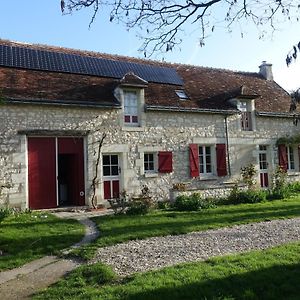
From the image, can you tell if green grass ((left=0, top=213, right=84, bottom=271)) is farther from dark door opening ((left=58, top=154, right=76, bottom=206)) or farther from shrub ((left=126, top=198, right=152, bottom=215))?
dark door opening ((left=58, top=154, right=76, bottom=206))

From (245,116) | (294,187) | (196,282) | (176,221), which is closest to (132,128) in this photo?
(176,221)

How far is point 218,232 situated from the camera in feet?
31.1

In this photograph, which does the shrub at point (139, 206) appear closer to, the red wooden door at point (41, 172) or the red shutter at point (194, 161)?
the red wooden door at point (41, 172)

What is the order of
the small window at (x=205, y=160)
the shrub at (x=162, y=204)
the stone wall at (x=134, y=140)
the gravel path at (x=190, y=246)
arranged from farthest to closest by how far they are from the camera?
the small window at (x=205, y=160), the shrub at (x=162, y=204), the stone wall at (x=134, y=140), the gravel path at (x=190, y=246)

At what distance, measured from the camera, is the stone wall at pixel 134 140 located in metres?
13.1

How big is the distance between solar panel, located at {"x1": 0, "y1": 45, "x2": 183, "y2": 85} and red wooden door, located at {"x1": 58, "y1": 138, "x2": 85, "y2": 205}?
Result: 131 inches

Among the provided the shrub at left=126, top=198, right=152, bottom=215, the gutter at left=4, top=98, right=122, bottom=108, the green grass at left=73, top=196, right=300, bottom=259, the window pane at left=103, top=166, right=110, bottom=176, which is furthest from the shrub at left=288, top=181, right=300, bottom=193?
the gutter at left=4, top=98, right=122, bottom=108

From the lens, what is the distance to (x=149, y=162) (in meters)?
15.8

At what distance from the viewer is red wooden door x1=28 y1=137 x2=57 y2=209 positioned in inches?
529

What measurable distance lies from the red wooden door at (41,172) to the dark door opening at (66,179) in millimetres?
1057

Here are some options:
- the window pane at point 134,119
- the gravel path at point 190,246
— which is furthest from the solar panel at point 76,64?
the gravel path at point 190,246

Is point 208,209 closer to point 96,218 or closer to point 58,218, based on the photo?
point 96,218

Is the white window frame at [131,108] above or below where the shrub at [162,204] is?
above

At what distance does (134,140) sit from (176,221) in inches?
203
